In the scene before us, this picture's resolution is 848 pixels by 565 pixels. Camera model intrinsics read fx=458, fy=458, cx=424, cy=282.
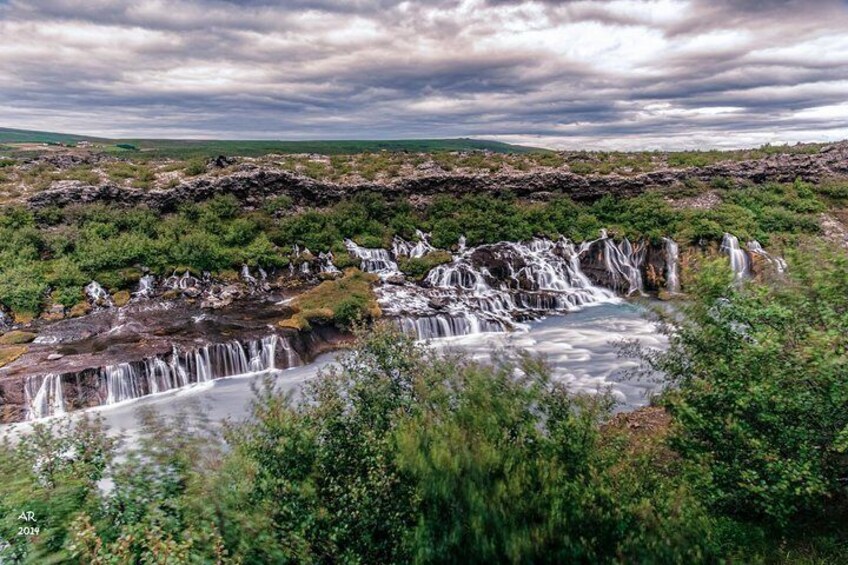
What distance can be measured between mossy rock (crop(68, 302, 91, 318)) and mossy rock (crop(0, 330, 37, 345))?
2.51m

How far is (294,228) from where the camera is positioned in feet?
117

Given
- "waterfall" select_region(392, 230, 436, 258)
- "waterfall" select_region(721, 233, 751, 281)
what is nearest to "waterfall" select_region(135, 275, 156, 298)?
"waterfall" select_region(392, 230, 436, 258)

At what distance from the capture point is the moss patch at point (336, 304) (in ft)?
83.4

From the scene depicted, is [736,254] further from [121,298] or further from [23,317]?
[23,317]

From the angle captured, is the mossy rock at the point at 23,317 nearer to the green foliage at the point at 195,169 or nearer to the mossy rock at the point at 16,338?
the mossy rock at the point at 16,338

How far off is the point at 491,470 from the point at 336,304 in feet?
65.3

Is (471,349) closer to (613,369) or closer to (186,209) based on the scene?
(613,369)

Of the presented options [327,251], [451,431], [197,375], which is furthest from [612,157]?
[451,431]

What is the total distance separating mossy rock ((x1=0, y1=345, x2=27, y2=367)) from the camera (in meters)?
20.1

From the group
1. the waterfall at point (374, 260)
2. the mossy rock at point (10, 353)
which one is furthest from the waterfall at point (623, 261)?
the mossy rock at point (10, 353)

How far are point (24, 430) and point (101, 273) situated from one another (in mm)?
13702

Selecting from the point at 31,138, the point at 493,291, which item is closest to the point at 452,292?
the point at 493,291

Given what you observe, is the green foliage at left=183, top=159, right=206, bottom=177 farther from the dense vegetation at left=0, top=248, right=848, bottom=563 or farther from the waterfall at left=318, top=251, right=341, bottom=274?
the dense vegetation at left=0, top=248, right=848, bottom=563

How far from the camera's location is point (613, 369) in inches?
891
